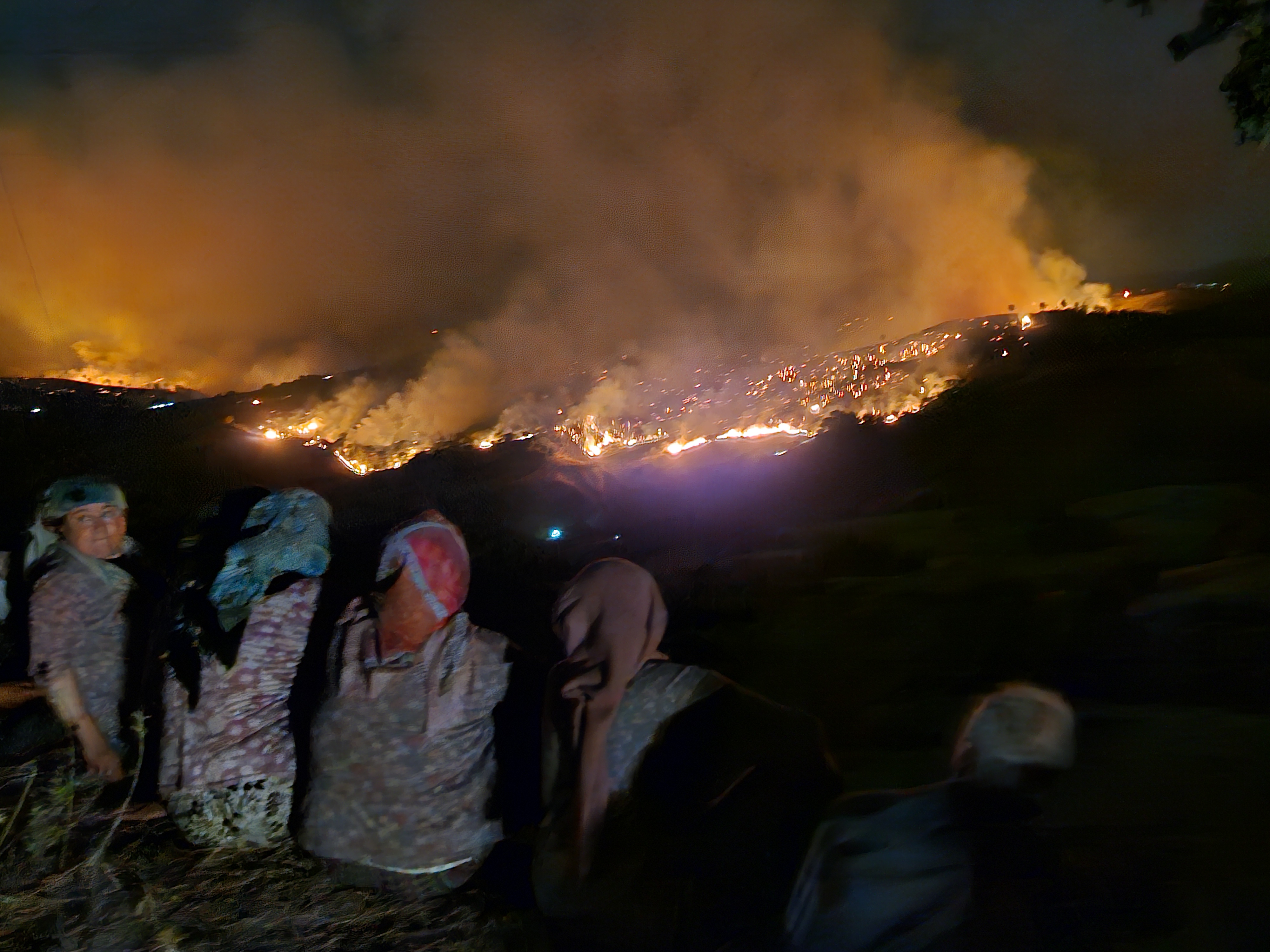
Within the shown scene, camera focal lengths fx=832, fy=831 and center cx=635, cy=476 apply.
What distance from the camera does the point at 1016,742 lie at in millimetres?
2547

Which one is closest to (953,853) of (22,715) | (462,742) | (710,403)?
(462,742)

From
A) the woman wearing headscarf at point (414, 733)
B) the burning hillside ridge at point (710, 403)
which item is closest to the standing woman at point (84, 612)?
the burning hillside ridge at point (710, 403)

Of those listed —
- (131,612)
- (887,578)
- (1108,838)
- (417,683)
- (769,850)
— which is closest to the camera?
(1108,838)

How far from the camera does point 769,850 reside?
9.26 ft

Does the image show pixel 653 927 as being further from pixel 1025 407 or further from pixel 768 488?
pixel 1025 407

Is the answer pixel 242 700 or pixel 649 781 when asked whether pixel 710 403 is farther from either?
pixel 242 700

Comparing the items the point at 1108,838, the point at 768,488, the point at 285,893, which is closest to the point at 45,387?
the point at 285,893

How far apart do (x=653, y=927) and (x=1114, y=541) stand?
220 centimetres

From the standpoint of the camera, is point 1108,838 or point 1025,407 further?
point 1025,407

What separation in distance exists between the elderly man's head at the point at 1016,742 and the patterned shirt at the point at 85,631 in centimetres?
432

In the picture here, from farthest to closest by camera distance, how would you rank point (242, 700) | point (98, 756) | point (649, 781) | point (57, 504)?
point (57, 504) → point (98, 756) → point (242, 700) → point (649, 781)

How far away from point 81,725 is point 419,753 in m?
A: 2.22

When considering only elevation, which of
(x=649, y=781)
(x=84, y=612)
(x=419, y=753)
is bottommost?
(x=649, y=781)

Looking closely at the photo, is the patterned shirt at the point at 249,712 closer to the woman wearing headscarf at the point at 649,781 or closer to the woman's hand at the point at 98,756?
the woman's hand at the point at 98,756
